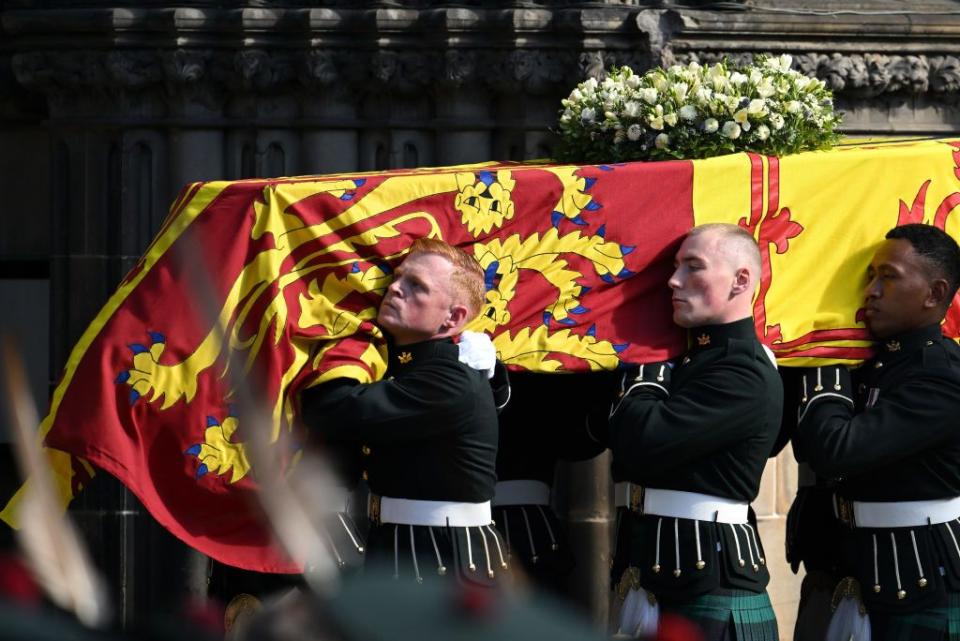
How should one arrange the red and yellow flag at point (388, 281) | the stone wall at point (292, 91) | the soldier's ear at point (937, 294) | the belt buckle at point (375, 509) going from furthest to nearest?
1. the stone wall at point (292, 91)
2. the soldier's ear at point (937, 294)
3. the belt buckle at point (375, 509)
4. the red and yellow flag at point (388, 281)

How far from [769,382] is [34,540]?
2827 millimetres

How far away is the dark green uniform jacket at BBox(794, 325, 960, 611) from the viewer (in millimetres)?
5453

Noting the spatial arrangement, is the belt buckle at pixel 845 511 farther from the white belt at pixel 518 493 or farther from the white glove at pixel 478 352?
the white glove at pixel 478 352

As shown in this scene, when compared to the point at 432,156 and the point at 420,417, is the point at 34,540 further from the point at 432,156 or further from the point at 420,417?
the point at 432,156

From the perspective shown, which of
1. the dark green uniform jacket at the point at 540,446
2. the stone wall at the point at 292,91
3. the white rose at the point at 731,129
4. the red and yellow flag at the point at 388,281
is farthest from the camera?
the stone wall at the point at 292,91

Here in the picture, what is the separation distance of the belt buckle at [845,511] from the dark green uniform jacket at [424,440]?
103cm

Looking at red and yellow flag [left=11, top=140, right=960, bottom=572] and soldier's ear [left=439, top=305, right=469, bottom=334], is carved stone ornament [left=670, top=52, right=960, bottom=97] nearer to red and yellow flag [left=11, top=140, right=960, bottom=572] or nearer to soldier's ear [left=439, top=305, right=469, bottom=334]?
red and yellow flag [left=11, top=140, right=960, bottom=572]

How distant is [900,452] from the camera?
546cm

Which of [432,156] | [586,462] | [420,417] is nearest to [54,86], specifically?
[432,156]

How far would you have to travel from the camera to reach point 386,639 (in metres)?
2.77

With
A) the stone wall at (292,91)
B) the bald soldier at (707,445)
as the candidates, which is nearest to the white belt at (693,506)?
the bald soldier at (707,445)

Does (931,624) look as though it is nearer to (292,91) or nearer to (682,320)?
(682,320)

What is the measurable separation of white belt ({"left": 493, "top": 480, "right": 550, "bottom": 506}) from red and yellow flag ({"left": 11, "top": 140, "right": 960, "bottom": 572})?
745 millimetres

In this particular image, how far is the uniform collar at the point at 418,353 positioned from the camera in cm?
541
